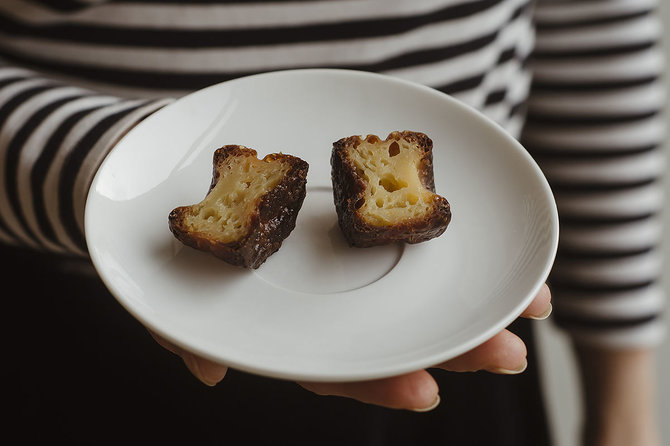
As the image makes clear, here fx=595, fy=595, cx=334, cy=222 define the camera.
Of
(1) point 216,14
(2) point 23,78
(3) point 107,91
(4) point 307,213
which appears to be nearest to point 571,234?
(4) point 307,213

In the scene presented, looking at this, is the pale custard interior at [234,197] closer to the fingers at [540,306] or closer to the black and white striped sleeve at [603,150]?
the fingers at [540,306]

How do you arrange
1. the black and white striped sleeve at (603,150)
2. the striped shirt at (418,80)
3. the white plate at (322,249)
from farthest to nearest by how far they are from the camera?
the black and white striped sleeve at (603,150) < the striped shirt at (418,80) < the white plate at (322,249)

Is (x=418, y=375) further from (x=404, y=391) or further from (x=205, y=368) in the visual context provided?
(x=205, y=368)

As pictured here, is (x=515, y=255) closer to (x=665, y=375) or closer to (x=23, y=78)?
(x=23, y=78)

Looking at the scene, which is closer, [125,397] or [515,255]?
[515,255]

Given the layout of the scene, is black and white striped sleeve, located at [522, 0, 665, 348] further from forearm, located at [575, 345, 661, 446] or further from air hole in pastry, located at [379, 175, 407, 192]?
air hole in pastry, located at [379, 175, 407, 192]

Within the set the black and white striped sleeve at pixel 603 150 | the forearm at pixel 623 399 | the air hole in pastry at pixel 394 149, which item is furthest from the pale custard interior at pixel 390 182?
the forearm at pixel 623 399
